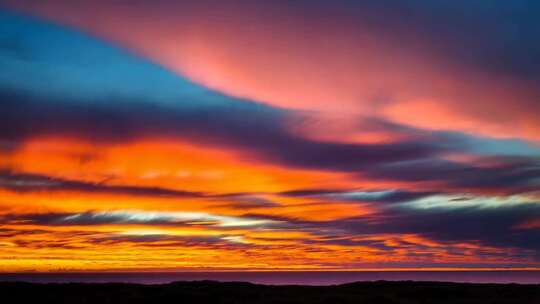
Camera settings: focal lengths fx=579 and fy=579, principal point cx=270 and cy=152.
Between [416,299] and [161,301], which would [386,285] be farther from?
[161,301]

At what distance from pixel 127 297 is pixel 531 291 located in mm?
29269

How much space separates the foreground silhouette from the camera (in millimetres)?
35562

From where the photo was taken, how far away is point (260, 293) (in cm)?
4041

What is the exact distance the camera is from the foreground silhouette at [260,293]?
35.6m

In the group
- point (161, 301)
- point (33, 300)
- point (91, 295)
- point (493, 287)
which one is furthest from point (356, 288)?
point (33, 300)

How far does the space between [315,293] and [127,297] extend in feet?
44.1

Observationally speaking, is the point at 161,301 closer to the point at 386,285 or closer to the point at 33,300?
the point at 33,300

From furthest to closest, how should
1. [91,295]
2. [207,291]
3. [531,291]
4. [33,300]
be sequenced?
1. [531,291]
2. [207,291]
3. [91,295]
4. [33,300]

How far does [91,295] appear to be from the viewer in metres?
37.5

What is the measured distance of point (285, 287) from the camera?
46.0 metres


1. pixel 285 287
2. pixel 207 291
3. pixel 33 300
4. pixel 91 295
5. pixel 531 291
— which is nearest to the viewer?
pixel 33 300

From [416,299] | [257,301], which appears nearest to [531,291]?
[416,299]

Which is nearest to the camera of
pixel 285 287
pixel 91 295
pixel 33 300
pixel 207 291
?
pixel 33 300

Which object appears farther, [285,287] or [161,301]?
[285,287]
